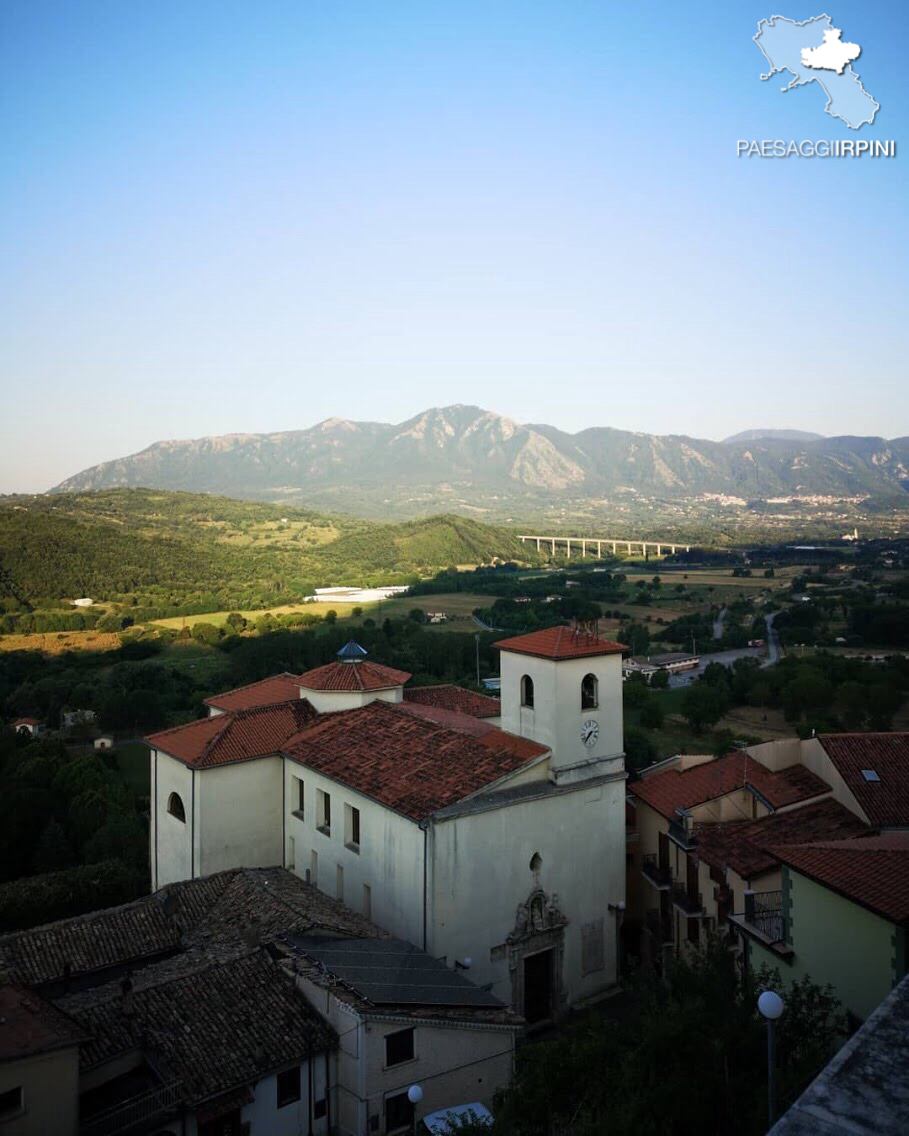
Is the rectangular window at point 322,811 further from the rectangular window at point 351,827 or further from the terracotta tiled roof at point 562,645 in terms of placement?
the terracotta tiled roof at point 562,645

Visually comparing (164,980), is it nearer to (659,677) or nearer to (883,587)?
(659,677)

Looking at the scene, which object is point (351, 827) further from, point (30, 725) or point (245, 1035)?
point (30, 725)

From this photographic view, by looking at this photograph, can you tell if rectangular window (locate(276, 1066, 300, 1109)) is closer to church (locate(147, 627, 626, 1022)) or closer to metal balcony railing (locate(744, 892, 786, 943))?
church (locate(147, 627, 626, 1022))

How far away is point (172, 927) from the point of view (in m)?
18.5

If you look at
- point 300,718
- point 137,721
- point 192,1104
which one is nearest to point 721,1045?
point 192,1104

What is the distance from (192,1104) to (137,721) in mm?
46111

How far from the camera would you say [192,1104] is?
12461 mm

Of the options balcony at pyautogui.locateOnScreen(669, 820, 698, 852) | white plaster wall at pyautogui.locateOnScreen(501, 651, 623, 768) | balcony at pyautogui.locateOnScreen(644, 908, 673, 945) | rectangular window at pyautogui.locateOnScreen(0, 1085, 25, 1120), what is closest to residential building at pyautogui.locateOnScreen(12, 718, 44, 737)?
white plaster wall at pyautogui.locateOnScreen(501, 651, 623, 768)

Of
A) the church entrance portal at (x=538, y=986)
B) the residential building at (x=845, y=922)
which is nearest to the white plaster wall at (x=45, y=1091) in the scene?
the residential building at (x=845, y=922)

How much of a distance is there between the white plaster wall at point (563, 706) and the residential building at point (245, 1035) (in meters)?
5.77

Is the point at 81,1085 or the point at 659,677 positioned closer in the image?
the point at 81,1085

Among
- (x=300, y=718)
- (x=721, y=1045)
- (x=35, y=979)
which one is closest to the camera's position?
(x=721, y=1045)

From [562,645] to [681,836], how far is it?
5592 mm

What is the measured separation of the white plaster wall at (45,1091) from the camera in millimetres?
11219
